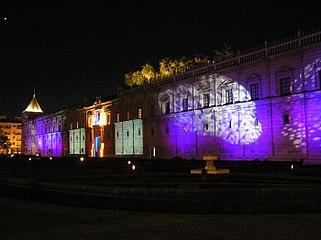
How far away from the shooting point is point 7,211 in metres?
11.8

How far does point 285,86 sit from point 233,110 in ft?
23.1

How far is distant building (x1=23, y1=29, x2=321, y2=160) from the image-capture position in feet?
110

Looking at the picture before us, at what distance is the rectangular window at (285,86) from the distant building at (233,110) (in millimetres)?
100

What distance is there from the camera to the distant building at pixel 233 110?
3347 cm

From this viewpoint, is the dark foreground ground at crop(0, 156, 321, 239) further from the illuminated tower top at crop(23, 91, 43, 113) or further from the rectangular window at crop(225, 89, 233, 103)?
the illuminated tower top at crop(23, 91, 43, 113)

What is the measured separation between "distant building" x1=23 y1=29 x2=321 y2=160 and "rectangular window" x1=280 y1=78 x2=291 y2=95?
0.10m

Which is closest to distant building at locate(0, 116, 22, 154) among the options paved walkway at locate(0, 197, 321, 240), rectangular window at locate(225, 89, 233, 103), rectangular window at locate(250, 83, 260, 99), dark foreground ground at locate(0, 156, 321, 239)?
rectangular window at locate(225, 89, 233, 103)

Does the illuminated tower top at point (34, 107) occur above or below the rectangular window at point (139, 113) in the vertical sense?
above

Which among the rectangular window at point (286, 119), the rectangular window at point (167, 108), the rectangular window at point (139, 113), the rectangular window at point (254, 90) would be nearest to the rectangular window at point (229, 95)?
the rectangular window at point (254, 90)

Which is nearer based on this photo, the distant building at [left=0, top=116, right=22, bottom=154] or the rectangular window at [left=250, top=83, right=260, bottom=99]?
the rectangular window at [left=250, top=83, right=260, bottom=99]

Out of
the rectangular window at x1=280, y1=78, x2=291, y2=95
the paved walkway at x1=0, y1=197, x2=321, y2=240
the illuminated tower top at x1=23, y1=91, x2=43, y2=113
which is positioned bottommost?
the paved walkway at x1=0, y1=197, x2=321, y2=240

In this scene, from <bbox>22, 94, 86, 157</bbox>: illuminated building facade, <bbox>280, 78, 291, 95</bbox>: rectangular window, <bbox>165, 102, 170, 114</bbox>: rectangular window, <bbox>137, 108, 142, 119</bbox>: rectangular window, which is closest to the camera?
<bbox>280, 78, 291, 95</bbox>: rectangular window

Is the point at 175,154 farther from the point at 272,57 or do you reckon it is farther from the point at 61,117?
the point at 61,117

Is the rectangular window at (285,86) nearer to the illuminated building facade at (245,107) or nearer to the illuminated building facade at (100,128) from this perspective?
the illuminated building facade at (245,107)
